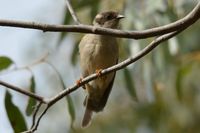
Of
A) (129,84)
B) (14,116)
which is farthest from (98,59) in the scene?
(14,116)

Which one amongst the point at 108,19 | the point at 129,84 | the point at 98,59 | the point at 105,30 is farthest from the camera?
the point at 108,19

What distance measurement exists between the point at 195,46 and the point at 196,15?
4817 millimetres

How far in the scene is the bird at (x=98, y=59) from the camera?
5.23 metres

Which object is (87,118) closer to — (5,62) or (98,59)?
(98,59)

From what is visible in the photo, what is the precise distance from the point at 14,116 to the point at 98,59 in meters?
1.37

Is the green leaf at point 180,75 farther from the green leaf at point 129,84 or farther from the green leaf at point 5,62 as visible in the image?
the green leaf at point 5,62

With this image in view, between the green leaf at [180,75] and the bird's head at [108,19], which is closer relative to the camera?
the green leaf at [180,75]

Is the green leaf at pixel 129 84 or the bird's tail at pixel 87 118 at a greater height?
the green leaf at pixel 129 84

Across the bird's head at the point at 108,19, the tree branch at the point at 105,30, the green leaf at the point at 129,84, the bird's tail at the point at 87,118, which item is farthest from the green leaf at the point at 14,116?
the bird's head at the point at 108,19

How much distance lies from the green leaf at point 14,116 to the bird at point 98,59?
1.14 metres

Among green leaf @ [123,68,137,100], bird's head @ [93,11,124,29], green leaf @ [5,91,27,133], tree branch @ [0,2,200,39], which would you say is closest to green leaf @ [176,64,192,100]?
green leaf @ [123,68,137,100]

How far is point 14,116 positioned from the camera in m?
4.01

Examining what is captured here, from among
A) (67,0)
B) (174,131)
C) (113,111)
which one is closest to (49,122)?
(113,111)

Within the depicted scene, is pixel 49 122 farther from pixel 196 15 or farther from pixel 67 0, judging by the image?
pixel 196 15
